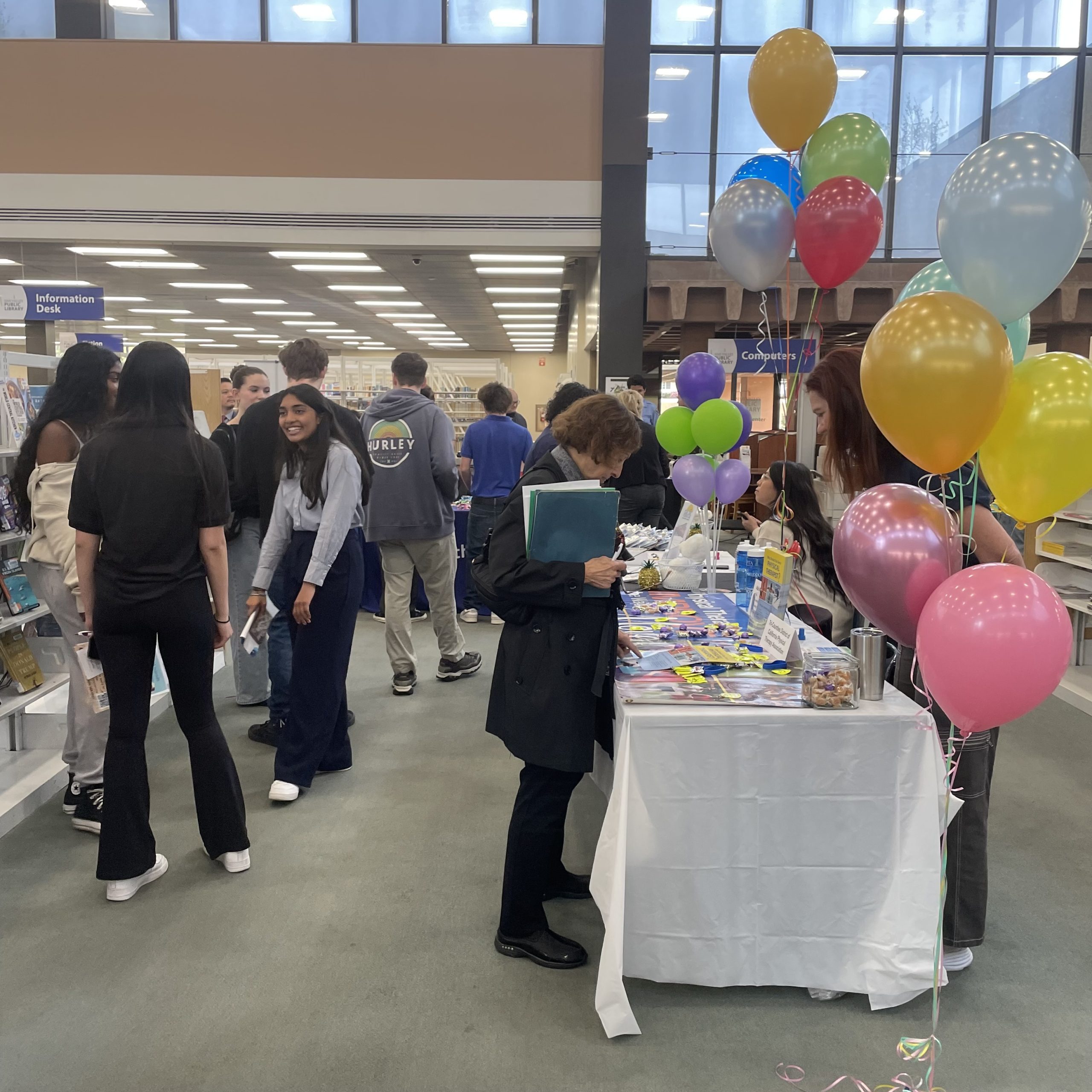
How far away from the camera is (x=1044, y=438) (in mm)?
1570

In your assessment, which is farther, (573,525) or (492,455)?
(492,455)

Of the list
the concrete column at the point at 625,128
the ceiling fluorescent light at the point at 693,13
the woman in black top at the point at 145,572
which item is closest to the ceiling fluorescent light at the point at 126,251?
the concrete column at the point at 625,128

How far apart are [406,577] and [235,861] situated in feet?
6.91

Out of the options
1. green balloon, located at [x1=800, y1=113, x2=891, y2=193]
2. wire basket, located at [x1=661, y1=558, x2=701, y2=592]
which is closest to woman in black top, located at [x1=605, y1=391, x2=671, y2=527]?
wire basket, located at [x1=661, y1=558, x2=701, y2=592]

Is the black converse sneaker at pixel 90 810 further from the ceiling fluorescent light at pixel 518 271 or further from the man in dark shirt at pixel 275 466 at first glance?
the ceiling fluorescent light at pixel 518 271

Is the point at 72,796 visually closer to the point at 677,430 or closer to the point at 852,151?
the point at 677,430

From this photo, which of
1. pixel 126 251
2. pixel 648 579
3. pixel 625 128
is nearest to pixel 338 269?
pixel 126 251

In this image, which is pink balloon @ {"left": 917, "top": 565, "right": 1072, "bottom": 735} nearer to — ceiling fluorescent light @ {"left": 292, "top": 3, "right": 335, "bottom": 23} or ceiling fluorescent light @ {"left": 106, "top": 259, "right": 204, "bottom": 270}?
ceiling fluorescent light @ {"left": 292, "top": 3, "right": 335, "bottom": 23}

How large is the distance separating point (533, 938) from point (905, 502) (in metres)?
1.45

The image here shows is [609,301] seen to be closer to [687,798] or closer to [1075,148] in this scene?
[1075,148]

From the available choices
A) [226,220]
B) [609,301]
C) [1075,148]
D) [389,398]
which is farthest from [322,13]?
[1075,148]

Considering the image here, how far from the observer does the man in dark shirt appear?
3.53 metres

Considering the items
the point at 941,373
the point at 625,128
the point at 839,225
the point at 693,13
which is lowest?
the point at 941,373

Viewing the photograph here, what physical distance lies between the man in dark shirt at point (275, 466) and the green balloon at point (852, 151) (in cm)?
189
